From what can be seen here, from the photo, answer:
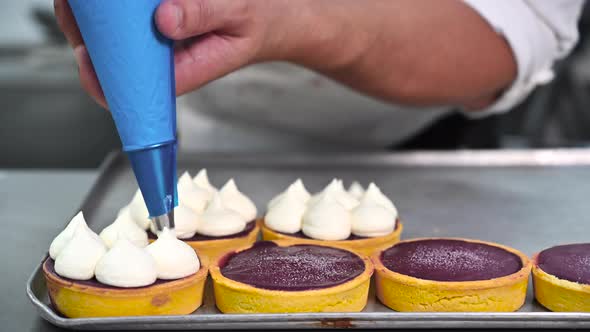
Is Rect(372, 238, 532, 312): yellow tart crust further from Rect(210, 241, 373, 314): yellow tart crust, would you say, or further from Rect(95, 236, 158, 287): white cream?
Rect(95, 236, 158, 287): white cream

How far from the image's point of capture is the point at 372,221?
163cm

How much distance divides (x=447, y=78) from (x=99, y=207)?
0.99 m

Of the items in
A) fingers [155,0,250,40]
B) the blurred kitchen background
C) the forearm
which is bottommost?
the blurred kitchen background

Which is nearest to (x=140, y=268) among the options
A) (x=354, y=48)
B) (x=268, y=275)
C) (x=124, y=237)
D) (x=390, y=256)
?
(x=124, y=237)

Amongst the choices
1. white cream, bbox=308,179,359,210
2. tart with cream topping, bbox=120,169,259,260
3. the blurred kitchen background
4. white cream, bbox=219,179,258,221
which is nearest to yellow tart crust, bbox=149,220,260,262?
tart with cream topping, bbox=120,169,259,260

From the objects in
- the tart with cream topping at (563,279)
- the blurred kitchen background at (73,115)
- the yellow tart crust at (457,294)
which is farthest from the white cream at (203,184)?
the blurred kitchen background at (73,115)

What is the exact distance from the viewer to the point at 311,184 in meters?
2.18

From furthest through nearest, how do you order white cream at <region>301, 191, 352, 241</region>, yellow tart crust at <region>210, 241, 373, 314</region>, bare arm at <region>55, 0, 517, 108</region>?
white cream at <region>301, 191, 352, 241</region> → bare arm at <region>55, 0, 517, 108</region> → yellow tart crust at <region>210, 241, 373, 314</region>

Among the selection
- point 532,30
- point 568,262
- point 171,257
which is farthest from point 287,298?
point 532,30

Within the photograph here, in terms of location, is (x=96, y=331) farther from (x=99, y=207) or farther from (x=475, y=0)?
(x=475, y=0)

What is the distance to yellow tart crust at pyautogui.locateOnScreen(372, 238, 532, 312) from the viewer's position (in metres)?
1.33

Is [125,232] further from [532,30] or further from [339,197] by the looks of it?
[532,30]

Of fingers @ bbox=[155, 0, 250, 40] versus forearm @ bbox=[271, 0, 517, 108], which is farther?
forearm @ bbox=[271, 0, 517, 108]

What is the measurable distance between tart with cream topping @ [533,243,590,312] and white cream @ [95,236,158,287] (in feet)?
2.30
